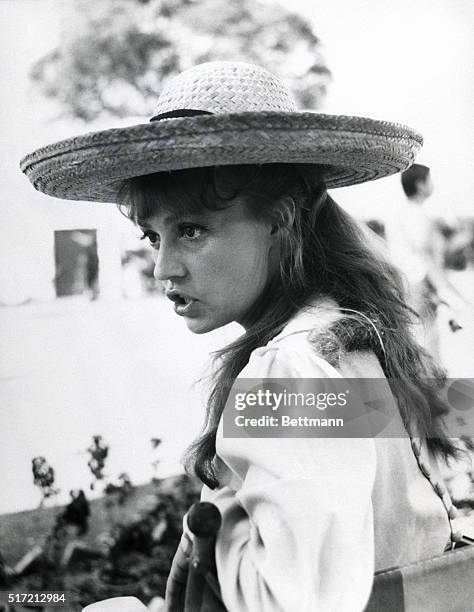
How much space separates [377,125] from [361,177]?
186mm

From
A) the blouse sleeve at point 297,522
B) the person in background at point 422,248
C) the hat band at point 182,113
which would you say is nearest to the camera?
the blouse sleeve at point 297,522

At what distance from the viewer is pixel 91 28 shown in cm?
128

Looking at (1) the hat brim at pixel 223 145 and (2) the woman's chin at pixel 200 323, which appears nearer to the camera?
(1) the hat brim at pixel 223 145

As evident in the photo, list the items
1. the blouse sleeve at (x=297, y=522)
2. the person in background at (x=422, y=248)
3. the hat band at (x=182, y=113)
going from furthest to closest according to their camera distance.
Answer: the person in background at (x=422, y=248) < the hat band at (x=182, y=113) < the blouse sleeve at (x=297, y=522)

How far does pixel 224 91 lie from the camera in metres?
0.90

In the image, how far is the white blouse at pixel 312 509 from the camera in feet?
2.48

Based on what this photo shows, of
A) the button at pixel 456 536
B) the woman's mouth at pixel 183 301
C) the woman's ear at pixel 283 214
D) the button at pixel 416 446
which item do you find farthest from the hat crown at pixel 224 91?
the button at pixel 456 536

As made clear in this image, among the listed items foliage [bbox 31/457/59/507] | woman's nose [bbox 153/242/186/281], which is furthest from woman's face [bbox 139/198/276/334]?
foliage [bbox 31/457/59/507]

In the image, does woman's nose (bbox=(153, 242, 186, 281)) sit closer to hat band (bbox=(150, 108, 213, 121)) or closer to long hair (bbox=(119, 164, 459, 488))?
long hair (bbox=(119, 164, 459, 488))

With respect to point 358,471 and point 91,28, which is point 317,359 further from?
point 91,28

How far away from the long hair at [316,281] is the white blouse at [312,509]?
0.12 ft

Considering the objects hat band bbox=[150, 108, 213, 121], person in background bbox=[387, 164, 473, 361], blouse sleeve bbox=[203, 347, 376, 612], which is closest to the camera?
blouse sleeve bbox=[203, 347, 376, 612]

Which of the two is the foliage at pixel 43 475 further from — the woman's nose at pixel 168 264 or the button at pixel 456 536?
the button at pixel 456 536

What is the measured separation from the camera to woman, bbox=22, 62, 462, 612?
77 cm
